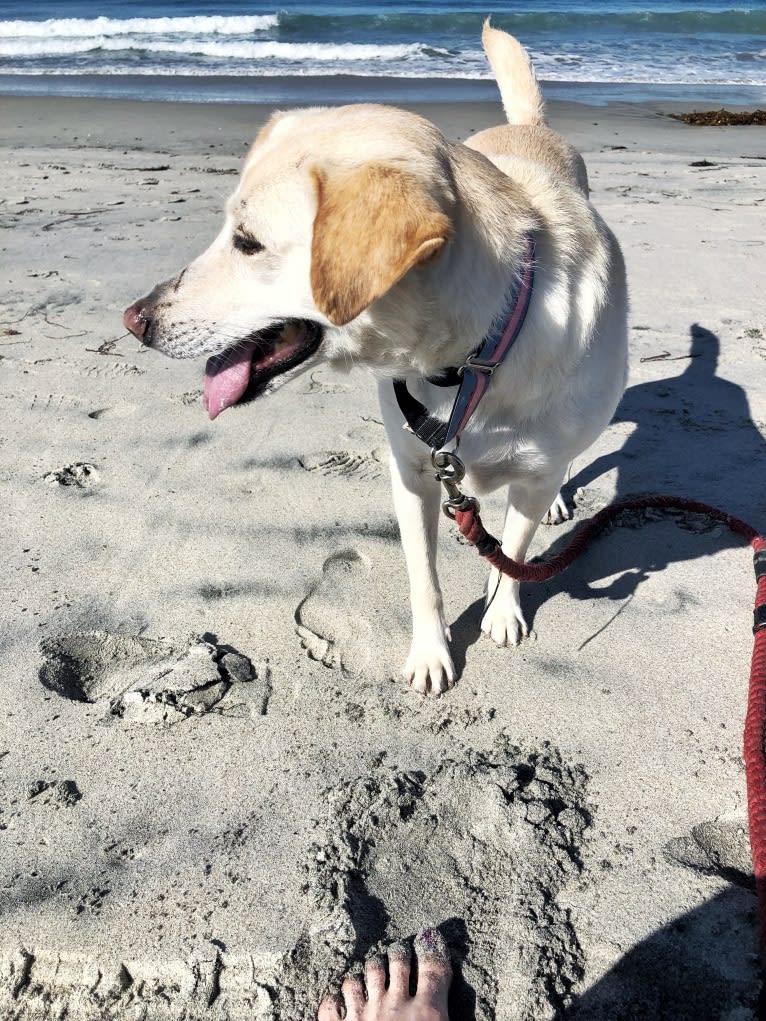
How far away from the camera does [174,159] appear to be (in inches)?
305

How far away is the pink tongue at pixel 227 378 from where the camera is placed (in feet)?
6.32

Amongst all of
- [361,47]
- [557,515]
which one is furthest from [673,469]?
[361,47]

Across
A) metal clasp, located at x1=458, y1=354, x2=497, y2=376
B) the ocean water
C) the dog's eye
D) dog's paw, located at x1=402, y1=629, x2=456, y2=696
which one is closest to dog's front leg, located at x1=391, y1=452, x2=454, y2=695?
dog's paw, located at x1=402, y1=629, x2=456, y2=696

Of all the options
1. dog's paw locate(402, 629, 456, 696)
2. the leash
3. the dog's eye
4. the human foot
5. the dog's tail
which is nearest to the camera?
the human foot

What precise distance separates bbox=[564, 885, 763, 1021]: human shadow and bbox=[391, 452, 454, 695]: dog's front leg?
2.73 ft

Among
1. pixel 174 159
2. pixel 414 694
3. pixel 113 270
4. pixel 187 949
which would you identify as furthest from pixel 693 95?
pixel 187 949

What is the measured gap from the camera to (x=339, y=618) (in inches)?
96.1

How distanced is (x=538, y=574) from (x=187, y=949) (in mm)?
1264

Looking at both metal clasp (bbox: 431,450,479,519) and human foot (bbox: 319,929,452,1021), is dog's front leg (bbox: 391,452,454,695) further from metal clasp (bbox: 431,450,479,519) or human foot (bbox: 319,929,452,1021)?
human foot (bbox: 319,929,452,1021)

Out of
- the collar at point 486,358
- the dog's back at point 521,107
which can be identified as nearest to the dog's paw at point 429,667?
the collar at point 486,358

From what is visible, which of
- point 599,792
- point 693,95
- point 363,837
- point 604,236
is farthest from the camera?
point 693,95

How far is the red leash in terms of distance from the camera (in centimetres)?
170

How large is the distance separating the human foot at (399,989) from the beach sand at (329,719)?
4cm

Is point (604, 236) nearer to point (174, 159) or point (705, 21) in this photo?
point (174, 159)
